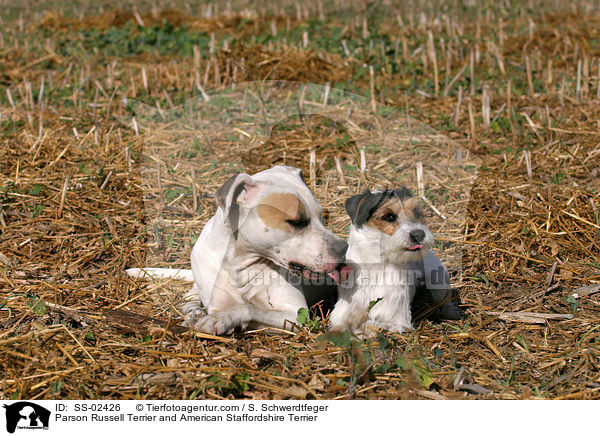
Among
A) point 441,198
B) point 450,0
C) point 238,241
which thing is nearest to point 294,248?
point 238,241

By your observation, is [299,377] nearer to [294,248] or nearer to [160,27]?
[294,248]

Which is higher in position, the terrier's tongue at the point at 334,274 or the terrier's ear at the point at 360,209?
the terrier's ear at the point at 360,209

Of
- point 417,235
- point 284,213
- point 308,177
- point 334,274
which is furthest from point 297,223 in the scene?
point 308,177

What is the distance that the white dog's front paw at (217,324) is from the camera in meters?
4.76

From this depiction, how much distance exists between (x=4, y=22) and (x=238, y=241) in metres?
12.7

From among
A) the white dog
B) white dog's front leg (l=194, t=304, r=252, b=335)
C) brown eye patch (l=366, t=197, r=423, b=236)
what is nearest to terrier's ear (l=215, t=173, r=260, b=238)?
the white dog

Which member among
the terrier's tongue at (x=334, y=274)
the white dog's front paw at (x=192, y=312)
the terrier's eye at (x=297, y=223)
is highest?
the terrier's eye at (x=297, y=223)

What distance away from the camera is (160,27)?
531 inches

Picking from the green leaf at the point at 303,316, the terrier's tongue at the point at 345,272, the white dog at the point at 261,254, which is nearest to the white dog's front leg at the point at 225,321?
the white dog at the point at 261,254

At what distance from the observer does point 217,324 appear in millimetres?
4754

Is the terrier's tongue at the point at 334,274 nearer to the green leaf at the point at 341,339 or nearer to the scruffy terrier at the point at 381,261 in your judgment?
the scruffy terrier at the point at 381,261
